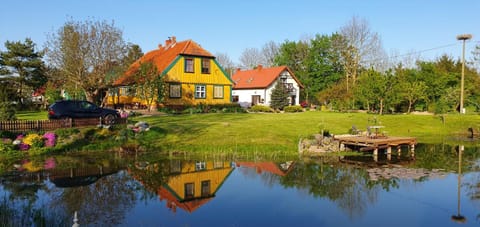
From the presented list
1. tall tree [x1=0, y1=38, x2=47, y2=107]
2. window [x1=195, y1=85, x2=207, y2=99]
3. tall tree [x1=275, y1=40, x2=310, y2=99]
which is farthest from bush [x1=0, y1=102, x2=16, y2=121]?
tall tree [x1=275, y1=40, x2=310, y2=99]

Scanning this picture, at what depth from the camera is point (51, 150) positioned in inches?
632

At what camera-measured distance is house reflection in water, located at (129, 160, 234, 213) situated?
10.0 meters

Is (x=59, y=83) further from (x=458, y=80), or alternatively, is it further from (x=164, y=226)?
(x=458, y=80)

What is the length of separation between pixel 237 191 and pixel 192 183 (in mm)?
1712

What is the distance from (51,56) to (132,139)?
18193 millimetres

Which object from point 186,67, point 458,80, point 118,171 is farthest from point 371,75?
point 118,171

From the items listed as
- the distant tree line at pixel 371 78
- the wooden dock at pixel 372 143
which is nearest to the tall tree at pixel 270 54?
the distant tree line at pixel 371 78

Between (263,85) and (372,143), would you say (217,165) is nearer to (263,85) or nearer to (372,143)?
(372,143)

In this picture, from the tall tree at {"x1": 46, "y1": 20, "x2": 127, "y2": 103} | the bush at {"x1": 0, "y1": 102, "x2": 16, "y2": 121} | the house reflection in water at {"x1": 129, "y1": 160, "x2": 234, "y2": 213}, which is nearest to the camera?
the house reflection in water at {"x1": 129, "y1": 160, "x2": 234, "y2": 213}

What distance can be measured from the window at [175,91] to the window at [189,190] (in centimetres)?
2326

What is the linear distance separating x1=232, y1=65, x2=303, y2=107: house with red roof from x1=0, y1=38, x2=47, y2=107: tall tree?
2465 cm

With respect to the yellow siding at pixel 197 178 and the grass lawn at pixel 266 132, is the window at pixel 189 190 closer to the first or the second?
the yellow siding at pixel 197 178

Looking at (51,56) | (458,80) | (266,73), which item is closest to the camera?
(51,56)

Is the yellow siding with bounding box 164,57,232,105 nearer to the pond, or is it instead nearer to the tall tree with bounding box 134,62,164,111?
the tall tree with bounding box 134,62,164,111
